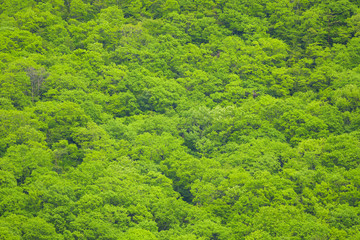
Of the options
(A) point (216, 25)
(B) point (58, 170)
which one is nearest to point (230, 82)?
(A) point (216, 25)

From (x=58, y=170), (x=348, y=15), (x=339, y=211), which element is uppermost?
(x=348, y=15)

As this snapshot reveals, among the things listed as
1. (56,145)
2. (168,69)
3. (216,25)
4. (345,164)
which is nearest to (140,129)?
(56,145)

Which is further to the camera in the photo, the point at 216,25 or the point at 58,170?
the point at 216,25

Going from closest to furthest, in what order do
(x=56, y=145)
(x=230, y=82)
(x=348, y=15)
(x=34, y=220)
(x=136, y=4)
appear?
(x=34, y=220), (x=56, y=145), (x=230, y=82), (x=348, y=15), (x=136, y=4)

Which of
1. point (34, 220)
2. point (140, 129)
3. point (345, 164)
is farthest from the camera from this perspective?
point (140, 129)

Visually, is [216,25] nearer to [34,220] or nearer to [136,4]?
[136,4]

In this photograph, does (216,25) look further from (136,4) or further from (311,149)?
(311,149)

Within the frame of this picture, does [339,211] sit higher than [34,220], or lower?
higher
